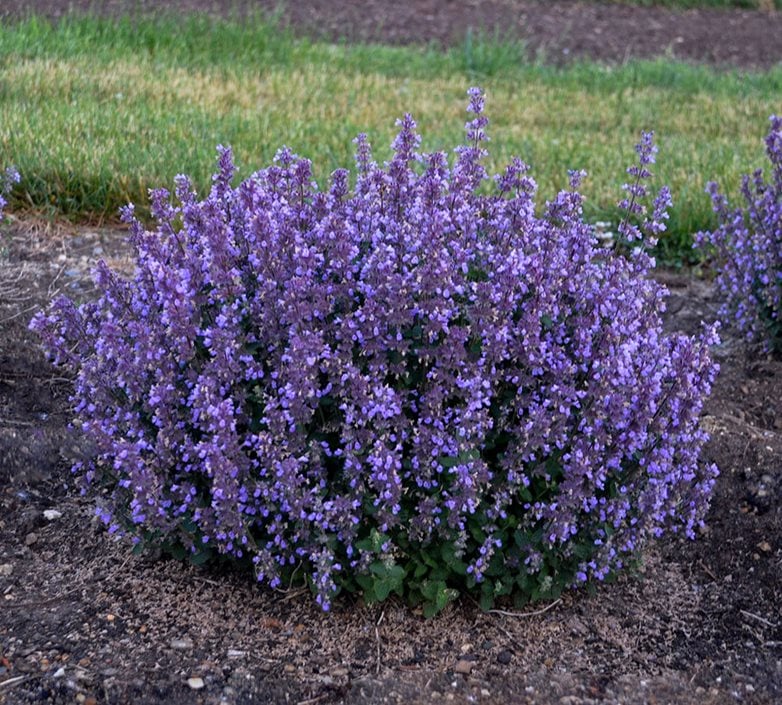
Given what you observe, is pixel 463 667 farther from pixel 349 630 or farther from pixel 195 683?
pixel 195 683

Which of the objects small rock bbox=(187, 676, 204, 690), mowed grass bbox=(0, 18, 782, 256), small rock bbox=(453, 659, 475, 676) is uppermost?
mowed grass bbox=(0, 18, 782, 256)

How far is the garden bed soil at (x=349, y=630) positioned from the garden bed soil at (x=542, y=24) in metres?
6.25

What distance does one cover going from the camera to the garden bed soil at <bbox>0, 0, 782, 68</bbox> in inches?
379

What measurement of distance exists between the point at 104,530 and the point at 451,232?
4.28 feet

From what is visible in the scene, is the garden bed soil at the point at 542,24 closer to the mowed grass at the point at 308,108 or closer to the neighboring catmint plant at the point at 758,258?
the mowed grass at the point at 308,108

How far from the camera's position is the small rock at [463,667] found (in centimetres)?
277

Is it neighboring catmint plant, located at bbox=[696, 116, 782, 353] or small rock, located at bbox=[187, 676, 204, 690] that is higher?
neighboring catmint plant, located at bbox=[696, 116, 782, 353]

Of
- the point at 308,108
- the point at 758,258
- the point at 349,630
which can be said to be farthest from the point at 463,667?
the point at 308,108

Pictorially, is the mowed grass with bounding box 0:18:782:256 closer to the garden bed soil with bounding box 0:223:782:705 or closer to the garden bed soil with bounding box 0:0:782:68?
the garden bed soil with bounding box 0:0:782:68

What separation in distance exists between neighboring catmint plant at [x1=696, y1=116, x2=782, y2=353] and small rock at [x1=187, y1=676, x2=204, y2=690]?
263cm

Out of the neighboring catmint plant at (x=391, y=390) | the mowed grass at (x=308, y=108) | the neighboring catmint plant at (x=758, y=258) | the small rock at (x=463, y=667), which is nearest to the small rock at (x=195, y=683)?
the neighboring catmint plant at (x=391, y=390)

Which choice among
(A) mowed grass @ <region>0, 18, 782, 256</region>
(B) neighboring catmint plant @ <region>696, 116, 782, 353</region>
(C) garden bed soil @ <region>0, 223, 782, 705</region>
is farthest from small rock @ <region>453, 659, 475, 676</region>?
(A) mowed grass @ <region>0, 18, 782, 256</region>

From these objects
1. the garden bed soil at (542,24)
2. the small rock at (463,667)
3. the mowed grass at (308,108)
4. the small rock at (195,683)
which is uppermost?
the garden bed soil at (542,24)

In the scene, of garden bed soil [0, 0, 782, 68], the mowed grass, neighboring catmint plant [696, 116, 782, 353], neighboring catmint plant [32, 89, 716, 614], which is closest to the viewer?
neighboring catmint plant [32, 89, 716, 614]
